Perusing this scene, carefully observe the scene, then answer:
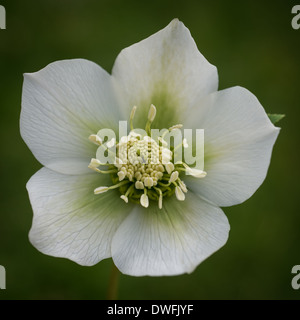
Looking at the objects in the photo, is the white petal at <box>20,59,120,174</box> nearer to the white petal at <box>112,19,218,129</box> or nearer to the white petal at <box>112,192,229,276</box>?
the white petal at <box>112,19,218,129</box>

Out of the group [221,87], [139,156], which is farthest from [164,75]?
[221,87]

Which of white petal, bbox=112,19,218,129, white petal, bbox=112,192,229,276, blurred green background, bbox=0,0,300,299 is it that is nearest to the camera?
white petal, bbox=112,192,229,276

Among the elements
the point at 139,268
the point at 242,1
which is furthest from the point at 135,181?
the point at 242,1

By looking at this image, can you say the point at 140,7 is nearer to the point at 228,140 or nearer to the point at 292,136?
the point at 292,136

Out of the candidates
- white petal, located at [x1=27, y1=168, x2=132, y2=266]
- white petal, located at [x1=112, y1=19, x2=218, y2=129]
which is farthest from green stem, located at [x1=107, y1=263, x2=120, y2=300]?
white petal, located at [x1=112, y1=19, x2=218, y2=129]

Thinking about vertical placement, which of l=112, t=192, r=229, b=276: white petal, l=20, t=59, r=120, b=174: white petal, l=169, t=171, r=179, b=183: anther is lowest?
l=112, t=192, r=229, b=276: white petal

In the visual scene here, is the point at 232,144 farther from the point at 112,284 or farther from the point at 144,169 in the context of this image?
the point at 112,284

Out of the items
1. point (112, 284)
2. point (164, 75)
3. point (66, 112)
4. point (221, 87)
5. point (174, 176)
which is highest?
point (221, 87)
